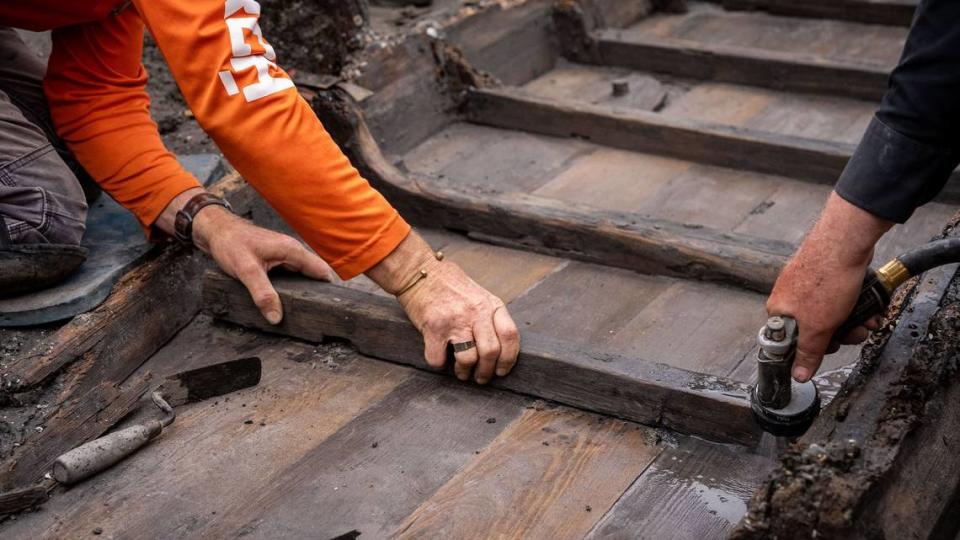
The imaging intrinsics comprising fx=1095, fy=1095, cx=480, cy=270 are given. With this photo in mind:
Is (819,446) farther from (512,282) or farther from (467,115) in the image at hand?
A: (467,115)

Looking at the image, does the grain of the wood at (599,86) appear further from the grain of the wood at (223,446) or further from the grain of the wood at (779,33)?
the grain of the wood at (223,446)

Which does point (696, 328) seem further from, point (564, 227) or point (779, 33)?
point (779, 33)

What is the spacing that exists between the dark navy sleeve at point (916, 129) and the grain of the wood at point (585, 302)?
100 centimetres

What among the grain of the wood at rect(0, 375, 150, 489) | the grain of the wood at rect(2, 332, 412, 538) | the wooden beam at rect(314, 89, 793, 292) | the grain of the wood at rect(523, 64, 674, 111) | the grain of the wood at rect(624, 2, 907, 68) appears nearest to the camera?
the grain of the wood at rect(2, 332, 412, 538)

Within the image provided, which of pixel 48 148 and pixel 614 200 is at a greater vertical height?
pixel 48 148

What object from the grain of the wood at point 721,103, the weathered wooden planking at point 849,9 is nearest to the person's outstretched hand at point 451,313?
the grain of the wood at point 721,103

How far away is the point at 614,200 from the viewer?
3357 mm

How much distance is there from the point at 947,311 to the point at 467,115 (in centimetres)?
228

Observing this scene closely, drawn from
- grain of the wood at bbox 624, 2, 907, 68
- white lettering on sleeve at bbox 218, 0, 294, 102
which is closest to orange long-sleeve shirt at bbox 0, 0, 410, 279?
white lettering on sleeve at bbox 218, 0, 294, 102

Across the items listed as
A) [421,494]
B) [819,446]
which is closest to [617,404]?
[421,494]

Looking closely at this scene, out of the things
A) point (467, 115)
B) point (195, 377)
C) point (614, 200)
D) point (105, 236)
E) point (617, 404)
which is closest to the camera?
point (617, 404)

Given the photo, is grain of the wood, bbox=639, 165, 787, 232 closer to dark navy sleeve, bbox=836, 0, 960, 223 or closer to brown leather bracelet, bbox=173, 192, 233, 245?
brown leather bracelet, bbox=173, 192, 233, 245

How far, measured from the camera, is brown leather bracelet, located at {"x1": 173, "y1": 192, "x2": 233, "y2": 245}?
2.72 metres

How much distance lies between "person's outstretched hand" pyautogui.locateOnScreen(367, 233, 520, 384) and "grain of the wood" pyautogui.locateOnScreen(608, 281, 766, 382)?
35 centimetres
